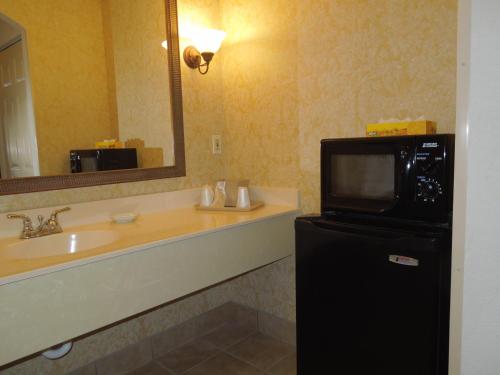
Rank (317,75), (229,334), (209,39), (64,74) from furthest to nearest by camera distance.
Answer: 1. (229,334)
2. (209,39)
3. (317,75)
4. (64,74)

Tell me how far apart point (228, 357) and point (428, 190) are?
57.8 inches

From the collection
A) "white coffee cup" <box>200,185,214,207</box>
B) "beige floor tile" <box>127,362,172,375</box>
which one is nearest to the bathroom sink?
"white coffee cup" <box>200,185,214,207</box>

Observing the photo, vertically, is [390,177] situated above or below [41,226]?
above

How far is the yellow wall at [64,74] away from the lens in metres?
1.53

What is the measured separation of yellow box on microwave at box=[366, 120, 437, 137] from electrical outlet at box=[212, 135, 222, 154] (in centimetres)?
108

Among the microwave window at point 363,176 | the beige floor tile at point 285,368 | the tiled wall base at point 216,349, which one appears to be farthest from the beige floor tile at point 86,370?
the microwave window at point 363,176

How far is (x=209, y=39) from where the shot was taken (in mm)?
2027

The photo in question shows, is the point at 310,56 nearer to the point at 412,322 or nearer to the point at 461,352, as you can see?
the point at 412,322

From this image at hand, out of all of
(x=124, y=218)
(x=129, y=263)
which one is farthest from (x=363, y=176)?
(x=124, y=218)

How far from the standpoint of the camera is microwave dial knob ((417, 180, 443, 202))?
1196 millimetres

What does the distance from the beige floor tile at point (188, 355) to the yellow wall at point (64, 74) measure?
1180mm

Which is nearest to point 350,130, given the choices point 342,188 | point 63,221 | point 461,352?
point 342,188

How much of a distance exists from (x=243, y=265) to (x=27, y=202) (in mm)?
978

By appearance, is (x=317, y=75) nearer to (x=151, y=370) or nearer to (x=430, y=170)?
(x=430, y=170)
